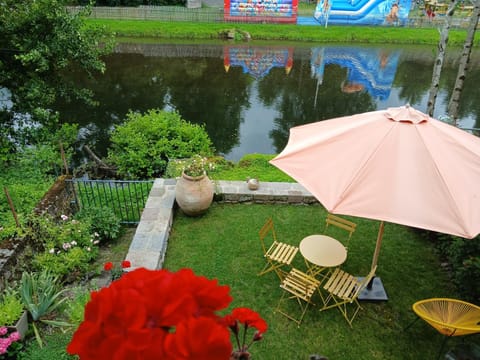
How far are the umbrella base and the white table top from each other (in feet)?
2.01

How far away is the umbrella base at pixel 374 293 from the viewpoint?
5.34 meters

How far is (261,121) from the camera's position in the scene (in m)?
16.0

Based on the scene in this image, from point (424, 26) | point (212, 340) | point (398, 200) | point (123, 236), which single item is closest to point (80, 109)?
point (123, 236)

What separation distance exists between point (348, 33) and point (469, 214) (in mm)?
30789

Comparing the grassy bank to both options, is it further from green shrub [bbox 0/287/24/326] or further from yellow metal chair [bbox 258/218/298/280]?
green shrub [bbox 0/287/24/326]

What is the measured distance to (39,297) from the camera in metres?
4.78

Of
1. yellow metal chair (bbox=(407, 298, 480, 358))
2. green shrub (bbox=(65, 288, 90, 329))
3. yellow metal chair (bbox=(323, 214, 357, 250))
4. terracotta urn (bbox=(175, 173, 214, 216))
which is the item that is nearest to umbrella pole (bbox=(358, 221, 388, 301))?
yellow metal chair (bbox=(323, 214, 357, 250))

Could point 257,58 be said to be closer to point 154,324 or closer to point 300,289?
point 300,289

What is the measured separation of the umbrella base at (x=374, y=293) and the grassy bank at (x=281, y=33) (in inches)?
1079

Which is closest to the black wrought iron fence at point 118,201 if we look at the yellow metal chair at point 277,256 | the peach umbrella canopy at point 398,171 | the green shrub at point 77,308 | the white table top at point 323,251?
the green shrub at point 77,308

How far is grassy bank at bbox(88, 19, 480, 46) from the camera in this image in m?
29.1

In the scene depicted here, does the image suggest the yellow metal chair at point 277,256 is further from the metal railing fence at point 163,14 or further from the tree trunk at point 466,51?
the metal railing fence at point 163,14

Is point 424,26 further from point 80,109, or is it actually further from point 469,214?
point 469,214

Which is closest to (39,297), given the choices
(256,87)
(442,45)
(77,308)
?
(77,308)
